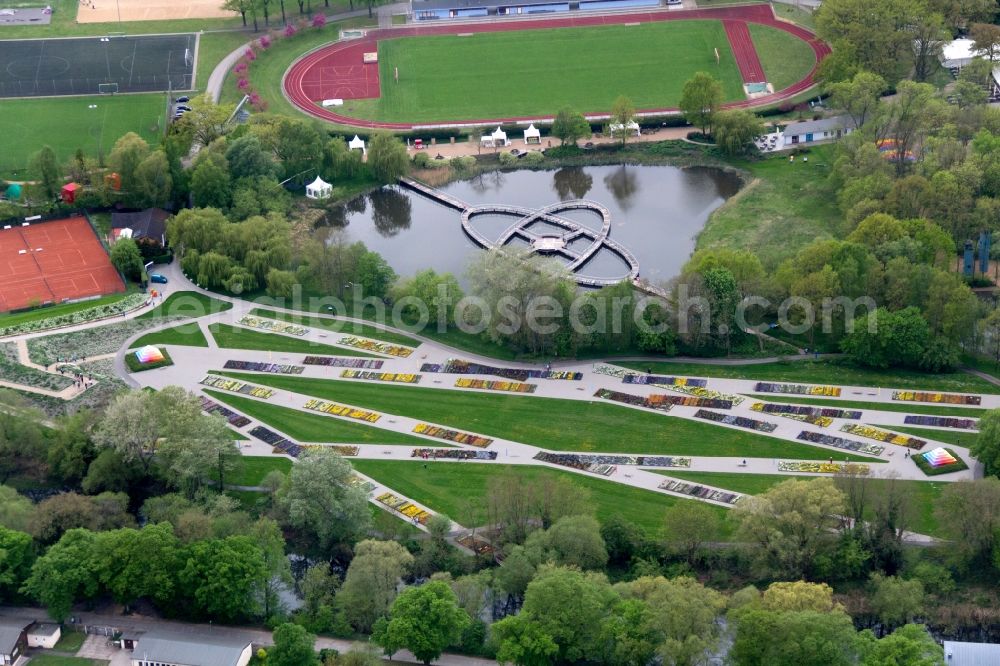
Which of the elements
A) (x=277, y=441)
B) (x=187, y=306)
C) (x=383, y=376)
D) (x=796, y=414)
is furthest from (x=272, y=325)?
(x=796, y=414)

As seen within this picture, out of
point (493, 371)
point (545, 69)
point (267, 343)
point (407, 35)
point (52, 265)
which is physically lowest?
point (493, 371)

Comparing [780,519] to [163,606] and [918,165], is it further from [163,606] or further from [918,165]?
[918,165]

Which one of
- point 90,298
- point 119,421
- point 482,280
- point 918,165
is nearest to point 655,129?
point 918,165

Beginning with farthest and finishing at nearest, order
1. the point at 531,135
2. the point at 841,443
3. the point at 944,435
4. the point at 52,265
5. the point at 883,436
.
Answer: the point at 531,135 → the point at 52,265 → the point at 883,436 → the point at 944,435 → the point at 841,443

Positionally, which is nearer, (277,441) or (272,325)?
(277,441)

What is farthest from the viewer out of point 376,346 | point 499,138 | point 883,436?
point 499,138

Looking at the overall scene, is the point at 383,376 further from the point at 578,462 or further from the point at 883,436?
the point at 883,436

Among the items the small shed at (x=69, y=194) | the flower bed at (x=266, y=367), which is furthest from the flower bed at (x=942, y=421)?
the small shed at (x=69, y=194)
